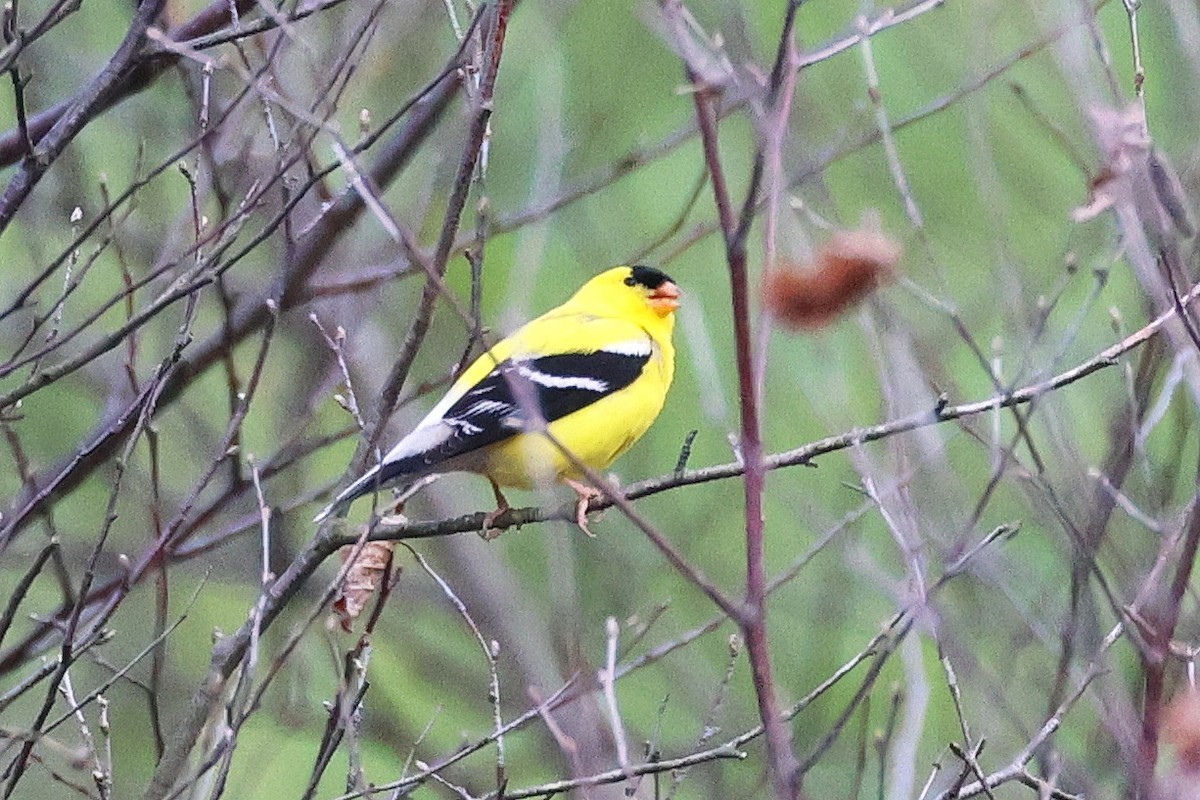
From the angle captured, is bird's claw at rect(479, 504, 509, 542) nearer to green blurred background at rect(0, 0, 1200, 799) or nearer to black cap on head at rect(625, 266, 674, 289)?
green blurred background at rect(0, 0, 1200, 799)

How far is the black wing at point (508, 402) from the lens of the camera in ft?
13.4

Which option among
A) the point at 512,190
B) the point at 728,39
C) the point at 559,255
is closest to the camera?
the point at 728,39

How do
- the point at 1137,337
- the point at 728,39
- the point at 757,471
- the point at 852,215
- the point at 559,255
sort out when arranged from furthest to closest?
1. the point at 559,255
2. the point at 852,215
3. the point at 728,39
4. the point at 1137,337
5. the point at 757,471

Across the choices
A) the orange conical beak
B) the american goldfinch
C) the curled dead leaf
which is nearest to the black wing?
the american goldfinch

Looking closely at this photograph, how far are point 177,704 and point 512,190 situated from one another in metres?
2.73

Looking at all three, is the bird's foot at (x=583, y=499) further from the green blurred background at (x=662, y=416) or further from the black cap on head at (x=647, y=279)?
the black cap on head at (x=647, y=279)

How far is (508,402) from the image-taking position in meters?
4.30

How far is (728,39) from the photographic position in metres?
3.01

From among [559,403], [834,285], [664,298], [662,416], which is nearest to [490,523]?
[559,403]

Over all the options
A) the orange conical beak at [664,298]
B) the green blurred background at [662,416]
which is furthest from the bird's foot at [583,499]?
the orange conical beak at [664,298]

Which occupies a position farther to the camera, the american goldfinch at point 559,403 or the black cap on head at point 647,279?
the black cap on head at point 647,279

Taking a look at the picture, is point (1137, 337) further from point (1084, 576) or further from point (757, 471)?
point (757, 471)

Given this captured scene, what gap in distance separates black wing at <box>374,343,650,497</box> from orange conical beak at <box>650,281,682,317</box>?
54cm

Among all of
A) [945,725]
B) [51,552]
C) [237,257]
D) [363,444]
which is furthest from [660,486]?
[945,725]
